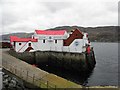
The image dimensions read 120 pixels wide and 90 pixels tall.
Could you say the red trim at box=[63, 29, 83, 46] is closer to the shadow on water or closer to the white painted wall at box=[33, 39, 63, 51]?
the white painted wall at box=[33, 39, 63, 51]

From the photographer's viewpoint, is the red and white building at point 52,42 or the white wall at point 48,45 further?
the white wall at point 48,45

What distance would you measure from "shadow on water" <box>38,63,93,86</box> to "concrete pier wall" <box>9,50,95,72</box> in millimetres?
696

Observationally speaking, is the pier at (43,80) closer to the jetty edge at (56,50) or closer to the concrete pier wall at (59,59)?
the concrete pier wall at (59,59)

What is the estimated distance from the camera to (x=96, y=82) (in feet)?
116

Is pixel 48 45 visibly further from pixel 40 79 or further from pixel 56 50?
pixel 40 79

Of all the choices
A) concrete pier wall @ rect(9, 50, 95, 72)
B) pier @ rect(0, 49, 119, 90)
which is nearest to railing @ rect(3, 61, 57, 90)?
pier @ rect(0, 49, 119, 90)

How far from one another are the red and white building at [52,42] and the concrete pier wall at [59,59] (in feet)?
3.70

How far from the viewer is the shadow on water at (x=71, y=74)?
3594cm

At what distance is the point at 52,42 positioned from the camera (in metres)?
44.2

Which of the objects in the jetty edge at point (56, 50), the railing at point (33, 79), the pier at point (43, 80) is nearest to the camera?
the pier at point (43, 80)

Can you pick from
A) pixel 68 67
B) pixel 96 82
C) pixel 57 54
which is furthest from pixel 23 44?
pixel 96 82

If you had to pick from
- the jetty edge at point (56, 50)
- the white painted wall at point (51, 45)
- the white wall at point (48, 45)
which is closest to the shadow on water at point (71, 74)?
the jetty edge at point (56, 50)

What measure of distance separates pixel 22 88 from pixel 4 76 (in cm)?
331

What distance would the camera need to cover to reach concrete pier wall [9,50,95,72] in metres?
40.5
